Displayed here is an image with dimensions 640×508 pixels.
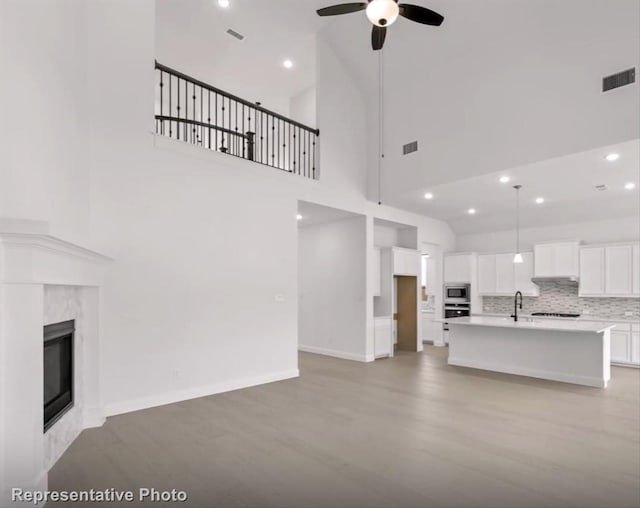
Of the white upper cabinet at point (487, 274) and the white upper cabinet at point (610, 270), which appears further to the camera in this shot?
the white upper cabinet at point (487, 274)

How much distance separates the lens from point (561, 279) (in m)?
8.54

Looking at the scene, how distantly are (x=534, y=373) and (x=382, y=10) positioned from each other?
230 inches

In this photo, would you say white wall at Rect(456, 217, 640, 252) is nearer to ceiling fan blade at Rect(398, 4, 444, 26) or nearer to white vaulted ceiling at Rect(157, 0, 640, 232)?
white vaulted ceiling at Rect(157, 0, 640, 232)

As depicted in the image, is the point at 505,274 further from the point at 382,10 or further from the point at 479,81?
the point at 382,10

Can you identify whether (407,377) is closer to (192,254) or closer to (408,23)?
(192,254)

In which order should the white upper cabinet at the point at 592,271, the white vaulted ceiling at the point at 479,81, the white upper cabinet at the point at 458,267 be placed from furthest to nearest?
the white upper cabinet at the point at 458,267 → the white upper cabinet at the point at 592,271 → the white vaulted ceiling at the point at 479,81

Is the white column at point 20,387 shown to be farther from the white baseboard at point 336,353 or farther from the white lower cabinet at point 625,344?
the white lower cabinet at point 625,344

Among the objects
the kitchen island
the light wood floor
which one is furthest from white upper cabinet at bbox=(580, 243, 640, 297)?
the light wood floor

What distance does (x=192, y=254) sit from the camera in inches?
201

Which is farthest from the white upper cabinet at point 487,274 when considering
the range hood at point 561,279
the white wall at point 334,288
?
the white wall at point 334,288

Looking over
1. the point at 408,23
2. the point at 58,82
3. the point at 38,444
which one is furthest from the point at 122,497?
the point at 408,23

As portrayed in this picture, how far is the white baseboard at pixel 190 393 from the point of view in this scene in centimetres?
443

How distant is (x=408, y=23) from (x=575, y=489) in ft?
20.8

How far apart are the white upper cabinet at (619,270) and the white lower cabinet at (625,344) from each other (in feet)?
2.22
